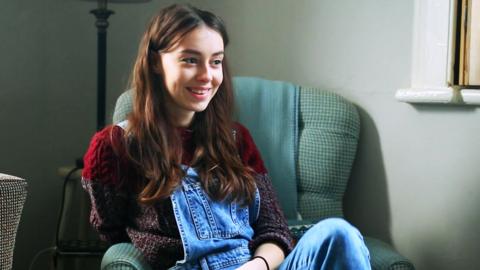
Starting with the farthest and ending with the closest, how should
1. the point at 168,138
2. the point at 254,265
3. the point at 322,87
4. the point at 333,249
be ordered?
the point at 322,87
the point at 168,138
the point at 254,265
the point at 333,249

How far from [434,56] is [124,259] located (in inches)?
36.9

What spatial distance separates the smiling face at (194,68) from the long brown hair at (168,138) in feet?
0.06

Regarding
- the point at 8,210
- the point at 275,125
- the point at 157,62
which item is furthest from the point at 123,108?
the point at 8,210

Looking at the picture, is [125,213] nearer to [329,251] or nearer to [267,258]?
[267,258]

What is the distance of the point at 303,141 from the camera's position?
6.15ft

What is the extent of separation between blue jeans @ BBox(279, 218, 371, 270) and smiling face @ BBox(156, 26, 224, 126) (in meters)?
0.41

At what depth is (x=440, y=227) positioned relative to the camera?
1750mm

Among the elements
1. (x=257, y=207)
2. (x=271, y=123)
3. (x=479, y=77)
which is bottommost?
(x=257, y=207)

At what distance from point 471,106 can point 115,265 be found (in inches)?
37.9

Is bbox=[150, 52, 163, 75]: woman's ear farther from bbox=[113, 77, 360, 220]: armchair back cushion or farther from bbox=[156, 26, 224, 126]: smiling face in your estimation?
bbox=[113, 77, 360, 220]: armchair back cushion

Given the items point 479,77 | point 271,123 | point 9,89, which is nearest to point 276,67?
point 271,123

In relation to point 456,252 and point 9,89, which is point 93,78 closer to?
point 9,89

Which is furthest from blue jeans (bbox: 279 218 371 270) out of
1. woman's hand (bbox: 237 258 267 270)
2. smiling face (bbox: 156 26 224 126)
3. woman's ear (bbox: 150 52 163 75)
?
woman's ear (bbox: 150 52 163 75)

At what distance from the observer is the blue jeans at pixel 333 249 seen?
1247mm
